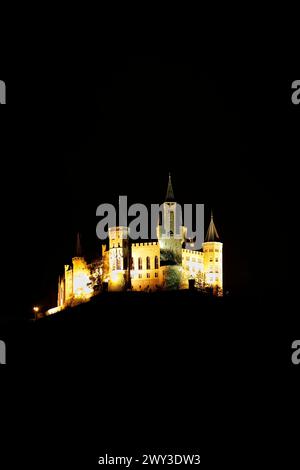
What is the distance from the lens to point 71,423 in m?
88.4

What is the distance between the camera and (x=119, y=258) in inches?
4299

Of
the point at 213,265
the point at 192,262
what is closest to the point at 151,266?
the point at 192,262

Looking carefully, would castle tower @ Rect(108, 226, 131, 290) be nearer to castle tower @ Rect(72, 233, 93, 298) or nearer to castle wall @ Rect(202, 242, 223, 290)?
castle tower @ Rect(72, 233, 93, 298)

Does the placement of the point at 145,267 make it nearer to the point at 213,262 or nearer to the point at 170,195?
the point at 213,262

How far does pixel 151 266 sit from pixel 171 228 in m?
5.33

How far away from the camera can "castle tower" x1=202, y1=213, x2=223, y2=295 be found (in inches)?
4500

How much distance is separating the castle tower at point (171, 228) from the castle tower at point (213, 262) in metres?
3.02

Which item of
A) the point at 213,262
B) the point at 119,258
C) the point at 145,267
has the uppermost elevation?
the point at 119,258

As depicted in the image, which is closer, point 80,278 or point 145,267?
point 145,267

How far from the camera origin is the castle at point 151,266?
109m

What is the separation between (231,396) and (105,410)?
10.9m

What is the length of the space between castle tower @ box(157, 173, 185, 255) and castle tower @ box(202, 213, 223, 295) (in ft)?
9.89

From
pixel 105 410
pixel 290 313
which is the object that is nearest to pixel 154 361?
pixel 105 410
